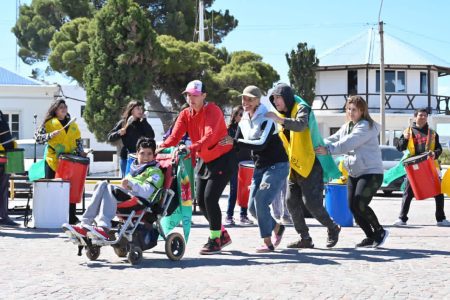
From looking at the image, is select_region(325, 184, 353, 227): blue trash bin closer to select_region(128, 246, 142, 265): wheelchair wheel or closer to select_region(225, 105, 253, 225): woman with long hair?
select_region(225, 105, 253, 225): woman with long hair

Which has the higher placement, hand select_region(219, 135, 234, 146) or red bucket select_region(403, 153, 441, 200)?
hand select_region(219, 135, 234, 146)

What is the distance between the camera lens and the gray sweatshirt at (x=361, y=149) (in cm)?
1034

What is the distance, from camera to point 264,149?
33.7 ft

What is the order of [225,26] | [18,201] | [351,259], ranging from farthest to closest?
1. [225,26]
2. [18,201]
3. [351,259]

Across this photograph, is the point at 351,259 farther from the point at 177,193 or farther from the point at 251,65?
the point at 251,65

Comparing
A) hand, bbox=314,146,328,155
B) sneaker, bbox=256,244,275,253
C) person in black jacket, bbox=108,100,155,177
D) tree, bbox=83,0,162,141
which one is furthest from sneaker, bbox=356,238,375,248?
tree, bbox=83,0,162,141

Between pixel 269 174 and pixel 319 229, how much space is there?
336cm

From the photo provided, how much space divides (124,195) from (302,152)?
217 cm

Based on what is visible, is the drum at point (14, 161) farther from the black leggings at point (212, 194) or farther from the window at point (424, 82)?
the window at point (424, 82)

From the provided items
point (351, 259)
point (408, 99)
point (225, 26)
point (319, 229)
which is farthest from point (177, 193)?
point (225, 26)

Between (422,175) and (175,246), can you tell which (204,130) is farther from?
(422,175)

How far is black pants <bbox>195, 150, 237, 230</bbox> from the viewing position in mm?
A: 10016

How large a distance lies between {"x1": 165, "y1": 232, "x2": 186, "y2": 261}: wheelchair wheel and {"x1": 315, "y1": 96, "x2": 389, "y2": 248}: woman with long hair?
2.17 m

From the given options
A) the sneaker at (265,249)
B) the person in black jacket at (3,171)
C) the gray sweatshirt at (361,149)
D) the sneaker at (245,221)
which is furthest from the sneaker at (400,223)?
the person in black jacket at (3,171)
